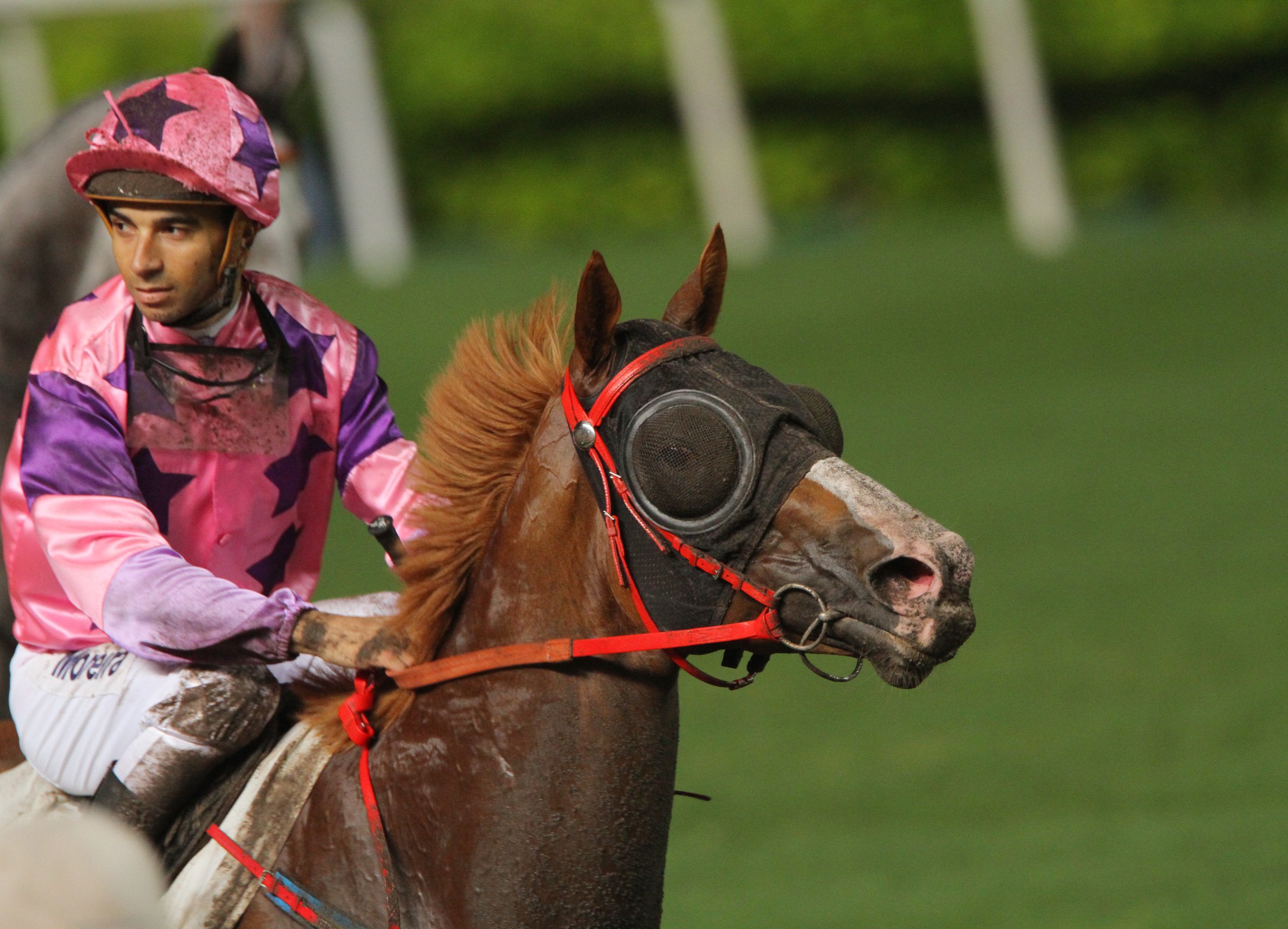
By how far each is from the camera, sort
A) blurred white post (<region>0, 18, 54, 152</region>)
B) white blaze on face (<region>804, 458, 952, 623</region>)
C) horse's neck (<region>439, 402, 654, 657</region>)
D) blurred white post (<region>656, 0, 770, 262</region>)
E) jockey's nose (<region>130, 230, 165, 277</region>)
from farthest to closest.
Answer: blurred white post (<region>656, 0, 770, 262</region>) < blurred white post (<region>0, 18, 54, 152</region>) < jockey's nose (<region>130, 230, 165, 277</region>) < horse's neck (<region>439, 402, 654, 657</region>) < white blaze on face (<region>804, 458, 952, 623</region>)

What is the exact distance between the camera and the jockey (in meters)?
2.36

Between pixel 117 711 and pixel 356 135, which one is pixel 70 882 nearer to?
pixel 117 711

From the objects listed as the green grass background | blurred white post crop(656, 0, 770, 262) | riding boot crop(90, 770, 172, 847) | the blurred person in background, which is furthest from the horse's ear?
blurred white post crop(656, 0, 770, 262)

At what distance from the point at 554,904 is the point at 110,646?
83 cm

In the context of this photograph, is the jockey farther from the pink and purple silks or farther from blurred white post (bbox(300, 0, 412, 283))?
blurred white post (bbox(300, 0, 412, 283))

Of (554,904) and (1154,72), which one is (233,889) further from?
(1154,72)

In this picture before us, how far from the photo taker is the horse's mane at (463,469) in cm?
239

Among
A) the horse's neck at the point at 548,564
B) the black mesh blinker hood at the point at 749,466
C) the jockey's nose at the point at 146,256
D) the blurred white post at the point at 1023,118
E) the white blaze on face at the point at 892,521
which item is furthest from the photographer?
the blurred white post at the point at 1023,118

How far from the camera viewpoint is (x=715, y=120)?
17484mm

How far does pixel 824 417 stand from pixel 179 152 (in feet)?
3.42

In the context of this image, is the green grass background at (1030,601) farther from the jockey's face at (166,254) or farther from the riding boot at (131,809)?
the jockey's face at (166,254)

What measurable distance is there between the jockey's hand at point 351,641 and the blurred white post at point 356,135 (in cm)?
1503

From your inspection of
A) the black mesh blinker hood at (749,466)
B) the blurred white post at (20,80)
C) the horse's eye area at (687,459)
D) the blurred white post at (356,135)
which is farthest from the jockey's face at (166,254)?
the blurred white post at (356,135)

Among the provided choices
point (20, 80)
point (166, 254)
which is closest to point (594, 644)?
point (166, 254)
